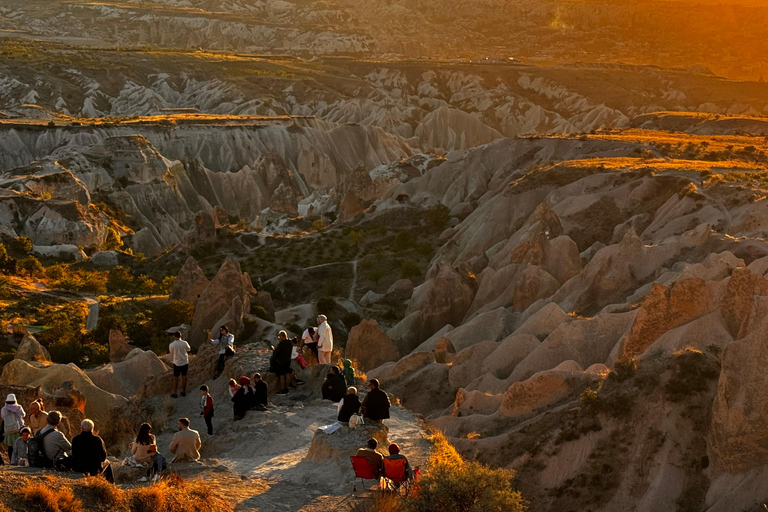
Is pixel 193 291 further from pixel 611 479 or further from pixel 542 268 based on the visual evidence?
pixel 611 479

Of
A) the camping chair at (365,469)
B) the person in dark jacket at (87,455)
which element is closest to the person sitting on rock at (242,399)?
the camping chair at (365,469)

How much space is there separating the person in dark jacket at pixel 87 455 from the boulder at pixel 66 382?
978 centimetres

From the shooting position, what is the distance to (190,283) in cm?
4712

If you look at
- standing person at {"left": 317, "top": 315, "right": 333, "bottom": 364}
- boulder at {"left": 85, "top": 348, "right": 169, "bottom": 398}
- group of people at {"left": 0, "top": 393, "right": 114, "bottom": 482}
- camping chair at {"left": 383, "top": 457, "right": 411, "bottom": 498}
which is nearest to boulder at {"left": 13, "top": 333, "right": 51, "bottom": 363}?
boulder at {"left": 85, "top": 348, "right": 169, "bottom": 398}

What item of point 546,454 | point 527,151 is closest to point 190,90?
point 527,151

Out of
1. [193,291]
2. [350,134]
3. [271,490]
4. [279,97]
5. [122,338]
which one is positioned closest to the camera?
[271,490]

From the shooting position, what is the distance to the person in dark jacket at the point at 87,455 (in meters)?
15.0

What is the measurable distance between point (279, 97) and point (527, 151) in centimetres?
8272

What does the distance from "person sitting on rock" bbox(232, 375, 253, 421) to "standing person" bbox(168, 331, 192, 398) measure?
290 cm

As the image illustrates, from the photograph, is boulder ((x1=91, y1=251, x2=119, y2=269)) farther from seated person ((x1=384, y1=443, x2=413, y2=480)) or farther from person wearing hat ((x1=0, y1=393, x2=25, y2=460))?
seated person ((x1=384, y1=443, x2=413, y2=480))

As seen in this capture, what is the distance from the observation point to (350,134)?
126 m

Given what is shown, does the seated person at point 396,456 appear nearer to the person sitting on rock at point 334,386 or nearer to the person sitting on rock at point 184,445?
the person sitting on rock at point 184,445

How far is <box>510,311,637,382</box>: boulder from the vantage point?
28469 millimetres

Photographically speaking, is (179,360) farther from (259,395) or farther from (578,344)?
(578,344)
